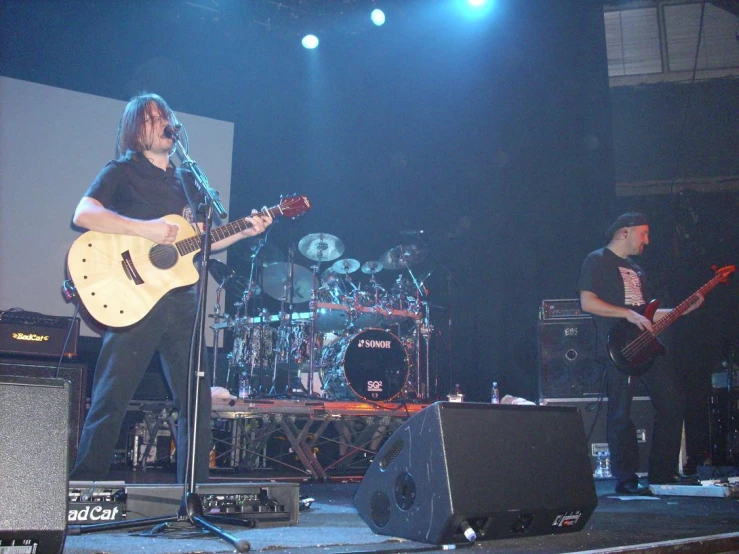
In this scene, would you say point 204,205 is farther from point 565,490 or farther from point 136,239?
point 565,490

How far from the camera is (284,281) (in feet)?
25.3

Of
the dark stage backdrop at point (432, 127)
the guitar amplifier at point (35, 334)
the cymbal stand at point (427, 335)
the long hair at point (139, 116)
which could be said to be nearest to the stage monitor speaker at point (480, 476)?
the long hair at point (139, 116)

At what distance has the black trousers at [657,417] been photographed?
14.9 ft

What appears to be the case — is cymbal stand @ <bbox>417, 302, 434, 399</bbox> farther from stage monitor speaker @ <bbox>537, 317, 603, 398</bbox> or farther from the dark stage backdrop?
stage monitor speaker @ <bbox>537, 317, 603, 398</bbox>

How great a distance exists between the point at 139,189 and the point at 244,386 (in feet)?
13.0

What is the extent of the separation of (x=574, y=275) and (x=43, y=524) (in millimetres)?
6787

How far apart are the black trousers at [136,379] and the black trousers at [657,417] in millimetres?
2848

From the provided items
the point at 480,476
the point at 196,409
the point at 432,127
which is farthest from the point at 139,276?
the point at 432,127

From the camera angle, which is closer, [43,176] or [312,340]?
[43,176]

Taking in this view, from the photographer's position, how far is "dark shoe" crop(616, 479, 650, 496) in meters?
4.30

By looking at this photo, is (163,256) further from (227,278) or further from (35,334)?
(227,278)

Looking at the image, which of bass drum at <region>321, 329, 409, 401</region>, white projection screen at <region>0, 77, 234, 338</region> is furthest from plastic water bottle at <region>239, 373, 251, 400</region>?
white projection screen at <region>0, 77, 234, 338</region>

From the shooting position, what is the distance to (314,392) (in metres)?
7.16

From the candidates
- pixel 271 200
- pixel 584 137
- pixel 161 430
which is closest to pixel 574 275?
pixel 584 137
